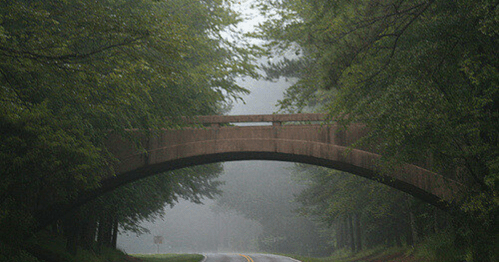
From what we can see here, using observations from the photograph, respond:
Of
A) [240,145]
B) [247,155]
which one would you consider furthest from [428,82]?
[247,155]

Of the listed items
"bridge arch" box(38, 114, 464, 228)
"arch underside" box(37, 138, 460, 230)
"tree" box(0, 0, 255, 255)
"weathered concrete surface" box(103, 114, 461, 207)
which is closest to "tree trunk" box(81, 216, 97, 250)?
"arch underside" box(37, 138, 460, 230)

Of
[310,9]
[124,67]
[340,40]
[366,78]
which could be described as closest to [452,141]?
[366,78]

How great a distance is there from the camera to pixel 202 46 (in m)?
13.2

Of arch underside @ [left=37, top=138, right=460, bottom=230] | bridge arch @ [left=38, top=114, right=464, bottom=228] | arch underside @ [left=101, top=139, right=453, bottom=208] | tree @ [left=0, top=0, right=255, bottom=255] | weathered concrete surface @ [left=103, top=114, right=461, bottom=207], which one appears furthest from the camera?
weathered concrete surface @ [left=103, top=114, right=461, bottom=207]

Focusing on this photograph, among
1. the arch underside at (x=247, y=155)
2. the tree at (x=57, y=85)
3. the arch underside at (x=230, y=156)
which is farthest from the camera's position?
the arch underside at (x=247, y=155)

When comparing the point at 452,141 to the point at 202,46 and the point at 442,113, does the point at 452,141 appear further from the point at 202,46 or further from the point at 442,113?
the point at 202,46

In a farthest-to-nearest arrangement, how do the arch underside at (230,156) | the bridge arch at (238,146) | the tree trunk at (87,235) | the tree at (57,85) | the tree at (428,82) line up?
the tree trunk at (87,235)
the bridge arch at (238,146)
the arch underside at (230,156)
the tree at (428,82)
the tree at (57,85)

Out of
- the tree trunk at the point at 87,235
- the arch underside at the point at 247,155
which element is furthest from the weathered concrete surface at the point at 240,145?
the tree trunk at the point at 87,235

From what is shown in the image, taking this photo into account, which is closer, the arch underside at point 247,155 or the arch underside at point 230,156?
the arch underside at point 230,156

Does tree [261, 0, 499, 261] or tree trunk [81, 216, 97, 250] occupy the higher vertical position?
tree [261, 0, 499, 261]

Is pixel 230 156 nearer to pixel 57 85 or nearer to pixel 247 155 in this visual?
pixel 247 155

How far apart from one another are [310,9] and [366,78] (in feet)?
9.93

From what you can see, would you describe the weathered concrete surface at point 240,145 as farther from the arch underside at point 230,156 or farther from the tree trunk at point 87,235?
the tree trunk at point 87,235

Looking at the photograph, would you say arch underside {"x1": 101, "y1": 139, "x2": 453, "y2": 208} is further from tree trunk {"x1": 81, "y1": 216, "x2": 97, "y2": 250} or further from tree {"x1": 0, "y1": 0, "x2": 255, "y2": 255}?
tree {"x1": 0, "y1": 0, "x2": 255, "y2": 255}
